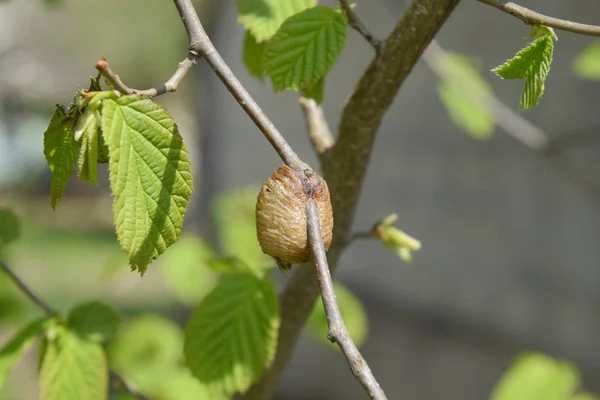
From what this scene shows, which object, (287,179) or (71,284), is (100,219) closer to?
(71,284)

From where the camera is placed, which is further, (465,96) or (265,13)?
(465,96)

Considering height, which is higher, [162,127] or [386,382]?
[162,127]

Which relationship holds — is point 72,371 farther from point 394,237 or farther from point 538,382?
point 538,382

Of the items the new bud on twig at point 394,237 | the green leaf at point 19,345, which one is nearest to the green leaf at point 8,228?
the green leaf at point 19,345

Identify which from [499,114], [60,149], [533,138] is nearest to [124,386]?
[60,149]

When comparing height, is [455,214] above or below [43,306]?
below

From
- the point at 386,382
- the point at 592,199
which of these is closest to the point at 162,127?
the point at 592,199

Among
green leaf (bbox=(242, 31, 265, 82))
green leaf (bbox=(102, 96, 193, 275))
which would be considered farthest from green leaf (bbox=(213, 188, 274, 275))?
green leaf (bbox=(102, 96, 193, 275))
